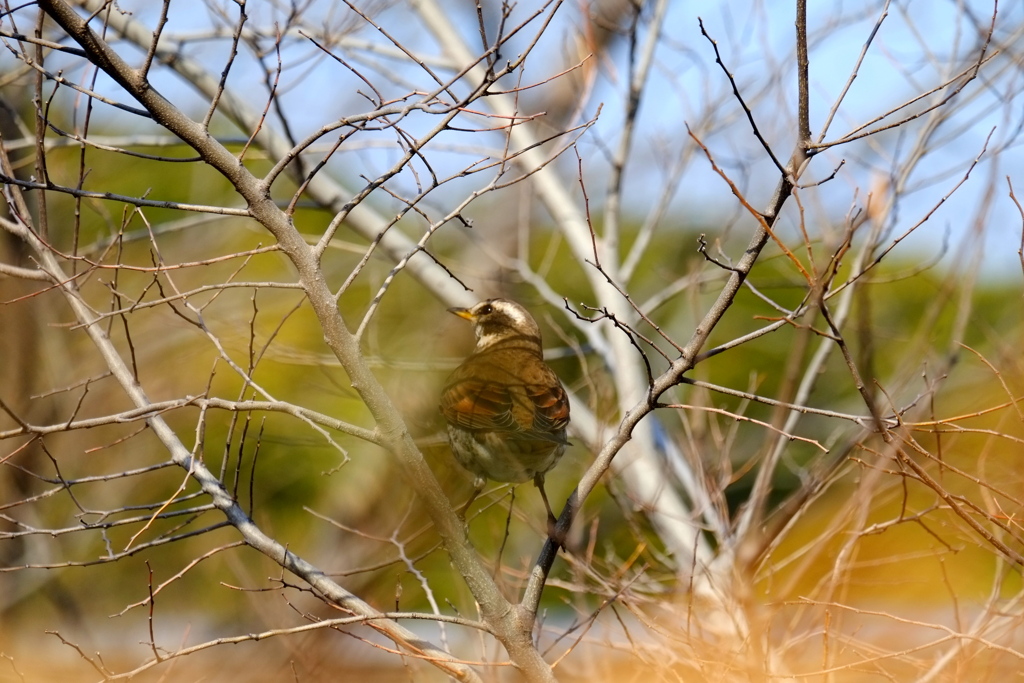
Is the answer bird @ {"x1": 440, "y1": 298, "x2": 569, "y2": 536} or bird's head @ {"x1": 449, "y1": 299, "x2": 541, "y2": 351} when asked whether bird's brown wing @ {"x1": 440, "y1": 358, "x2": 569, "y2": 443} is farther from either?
bird's head @ {"x1": 449, "y1": 299, "x2": 541, "y2": 351}

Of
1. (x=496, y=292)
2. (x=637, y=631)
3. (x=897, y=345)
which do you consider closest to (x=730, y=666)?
(x=637, y=631)

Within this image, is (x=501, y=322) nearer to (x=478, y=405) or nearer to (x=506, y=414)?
(x=478, y=405)

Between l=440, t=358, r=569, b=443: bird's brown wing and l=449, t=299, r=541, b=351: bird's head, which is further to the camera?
l=449, t=299, r=541, b=351: bird's head

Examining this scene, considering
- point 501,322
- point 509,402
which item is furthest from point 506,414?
point 501,322

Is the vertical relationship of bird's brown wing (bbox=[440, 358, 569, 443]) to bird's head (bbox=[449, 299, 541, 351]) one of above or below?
below

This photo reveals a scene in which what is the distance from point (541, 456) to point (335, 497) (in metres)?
4.08

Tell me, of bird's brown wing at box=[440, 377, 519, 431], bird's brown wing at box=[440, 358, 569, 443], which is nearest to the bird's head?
bird's brown wing at box=[440, 358, 569, 443]

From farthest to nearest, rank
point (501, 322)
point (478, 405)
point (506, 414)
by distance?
point (501, 322) < point (478, 405) < point (506, 414)

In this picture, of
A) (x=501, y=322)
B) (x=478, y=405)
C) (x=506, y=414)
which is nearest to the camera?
(x=506, y=414)

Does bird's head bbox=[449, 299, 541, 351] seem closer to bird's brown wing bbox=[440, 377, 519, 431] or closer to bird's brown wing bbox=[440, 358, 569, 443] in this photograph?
bird's brown wing bbox=[440, 358, 569, 443]

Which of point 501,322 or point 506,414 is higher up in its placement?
point 501,322

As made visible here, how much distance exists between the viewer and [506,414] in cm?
401

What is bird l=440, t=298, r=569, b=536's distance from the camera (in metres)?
Result: 3.95

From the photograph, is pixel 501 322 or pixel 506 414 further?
pixel 501 322
